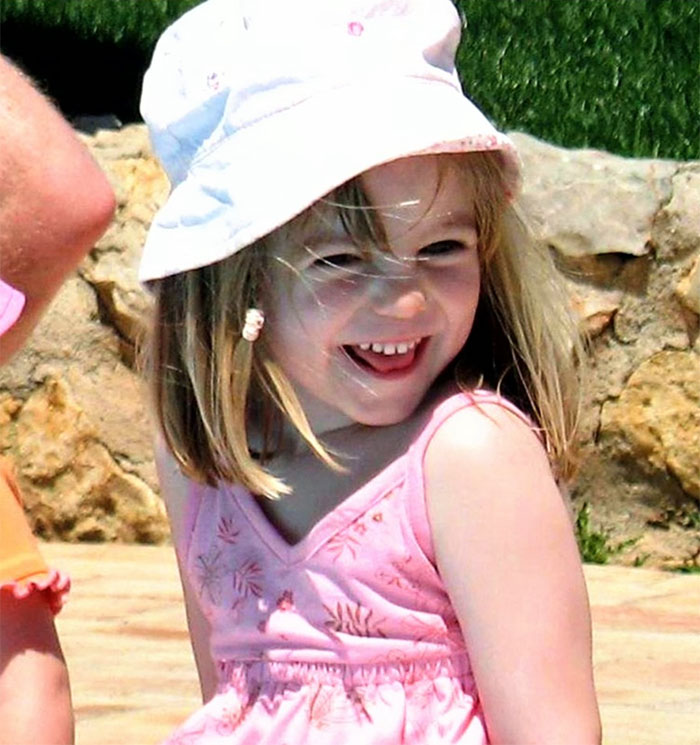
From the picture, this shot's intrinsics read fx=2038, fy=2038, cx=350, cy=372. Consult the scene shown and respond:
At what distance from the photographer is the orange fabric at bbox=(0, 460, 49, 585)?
6.35 ft

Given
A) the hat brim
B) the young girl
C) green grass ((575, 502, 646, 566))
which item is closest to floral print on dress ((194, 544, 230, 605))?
the young girl

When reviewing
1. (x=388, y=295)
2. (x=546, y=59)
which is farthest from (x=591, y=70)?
(x=388, y=295)

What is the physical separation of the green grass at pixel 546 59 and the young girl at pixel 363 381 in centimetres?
404

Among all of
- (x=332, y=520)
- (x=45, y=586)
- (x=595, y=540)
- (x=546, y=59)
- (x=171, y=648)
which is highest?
(x=45, y=586)

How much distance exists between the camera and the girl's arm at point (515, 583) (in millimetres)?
2240

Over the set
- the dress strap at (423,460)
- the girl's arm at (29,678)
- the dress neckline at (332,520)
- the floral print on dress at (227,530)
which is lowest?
the floral print on dress at (227,530)

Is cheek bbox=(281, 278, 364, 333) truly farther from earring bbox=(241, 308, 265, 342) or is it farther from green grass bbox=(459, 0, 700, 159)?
green grass bbox=(459, 0, 700, 159)

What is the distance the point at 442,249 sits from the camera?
231cm

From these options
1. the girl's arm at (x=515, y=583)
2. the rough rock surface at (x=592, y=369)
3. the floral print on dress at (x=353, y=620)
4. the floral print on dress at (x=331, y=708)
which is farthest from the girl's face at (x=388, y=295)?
the rough rock surface at (x=592, y=369)

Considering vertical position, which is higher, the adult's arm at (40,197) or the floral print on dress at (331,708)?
the adult's arm at (40,197)

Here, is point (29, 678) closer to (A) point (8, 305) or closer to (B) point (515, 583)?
(A) point (8, 305)

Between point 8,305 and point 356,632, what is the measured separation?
0.75 meters

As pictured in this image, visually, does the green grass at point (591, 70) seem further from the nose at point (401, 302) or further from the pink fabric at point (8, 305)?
the pink fabric at point (8, 305)

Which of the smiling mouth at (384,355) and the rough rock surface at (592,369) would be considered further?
the rough rock surface at (592,369)
